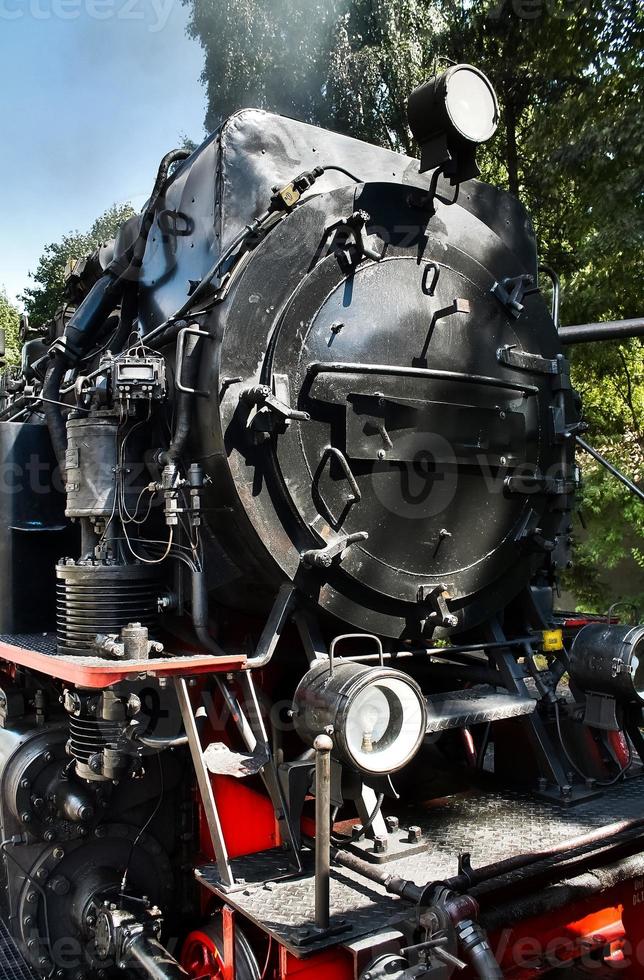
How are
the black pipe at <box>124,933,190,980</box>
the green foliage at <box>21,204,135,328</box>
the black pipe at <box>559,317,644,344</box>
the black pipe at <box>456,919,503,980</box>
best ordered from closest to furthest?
the black pipe at <box>456,919,503,980</box> < the black pipe at <box>124,933,190,980</box> < the black pipe at <box>559,317,644,344</box> < the green foliage at <box>21,204,135,328</box>

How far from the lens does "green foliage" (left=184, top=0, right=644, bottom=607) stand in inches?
292

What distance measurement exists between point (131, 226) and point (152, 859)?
2.64m

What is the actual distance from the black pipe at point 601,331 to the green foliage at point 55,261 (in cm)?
1643

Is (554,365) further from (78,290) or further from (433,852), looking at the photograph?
(78,290)

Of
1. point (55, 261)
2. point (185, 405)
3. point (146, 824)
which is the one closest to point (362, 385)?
point (185, 405)

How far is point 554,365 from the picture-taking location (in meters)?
3.38

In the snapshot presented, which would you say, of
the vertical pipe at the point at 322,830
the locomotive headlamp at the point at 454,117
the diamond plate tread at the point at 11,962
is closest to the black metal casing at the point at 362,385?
the locomotive headlamp at the point at 454,117

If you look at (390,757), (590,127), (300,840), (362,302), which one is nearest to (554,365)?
(362,302)

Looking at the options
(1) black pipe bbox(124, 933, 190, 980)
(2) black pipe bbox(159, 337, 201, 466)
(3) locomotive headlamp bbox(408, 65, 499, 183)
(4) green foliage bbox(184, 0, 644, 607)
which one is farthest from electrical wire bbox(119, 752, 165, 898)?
(4) green foliage bbox(184, 0, 644, 607)

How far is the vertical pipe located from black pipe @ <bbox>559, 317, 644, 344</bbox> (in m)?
2.40

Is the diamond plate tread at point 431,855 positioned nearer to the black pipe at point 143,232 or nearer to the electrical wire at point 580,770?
the electrical wire at point 580,770

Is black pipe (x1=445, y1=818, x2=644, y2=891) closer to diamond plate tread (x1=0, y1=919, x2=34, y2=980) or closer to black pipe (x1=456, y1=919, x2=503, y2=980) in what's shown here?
black pipe (x1=456, y1=919, x2=503, y2=980)

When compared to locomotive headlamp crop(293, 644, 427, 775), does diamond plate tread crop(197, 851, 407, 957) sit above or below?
below

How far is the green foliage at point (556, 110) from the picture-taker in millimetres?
7422
